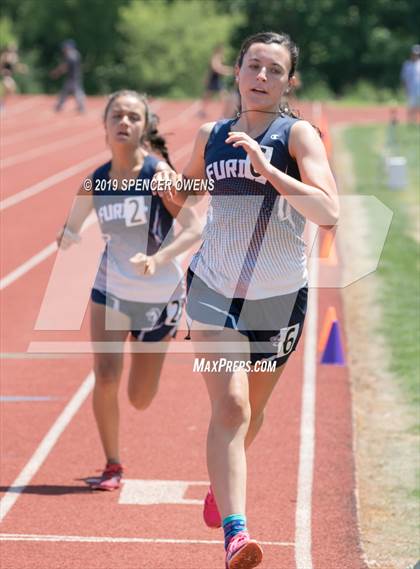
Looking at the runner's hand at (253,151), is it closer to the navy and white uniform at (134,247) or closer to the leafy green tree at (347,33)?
the navy and white uniform at (134,247)

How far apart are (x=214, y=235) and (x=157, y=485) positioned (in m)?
2.72

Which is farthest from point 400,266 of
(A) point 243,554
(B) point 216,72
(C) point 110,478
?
(B) point 216,72

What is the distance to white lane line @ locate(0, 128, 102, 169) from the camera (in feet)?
79.0

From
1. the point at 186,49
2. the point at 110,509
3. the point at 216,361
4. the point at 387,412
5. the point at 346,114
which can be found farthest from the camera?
the point at 186,49

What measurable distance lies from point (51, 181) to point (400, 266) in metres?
8.12

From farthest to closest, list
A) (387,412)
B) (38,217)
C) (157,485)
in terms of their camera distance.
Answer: (38,217), (387,412), (157,485)

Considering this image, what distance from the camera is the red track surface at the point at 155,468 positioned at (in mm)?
6473

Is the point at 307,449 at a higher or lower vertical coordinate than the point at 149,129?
lower

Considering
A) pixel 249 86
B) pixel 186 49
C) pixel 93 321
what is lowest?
pixel 186 49

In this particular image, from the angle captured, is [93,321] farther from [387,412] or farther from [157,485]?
[387,412]

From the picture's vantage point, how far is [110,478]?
294 inches

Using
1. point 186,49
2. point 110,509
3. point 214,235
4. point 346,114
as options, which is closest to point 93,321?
point 110,509

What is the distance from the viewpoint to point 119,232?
715 centimetres

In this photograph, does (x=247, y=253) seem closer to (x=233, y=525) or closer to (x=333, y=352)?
(x=233, y=525)
